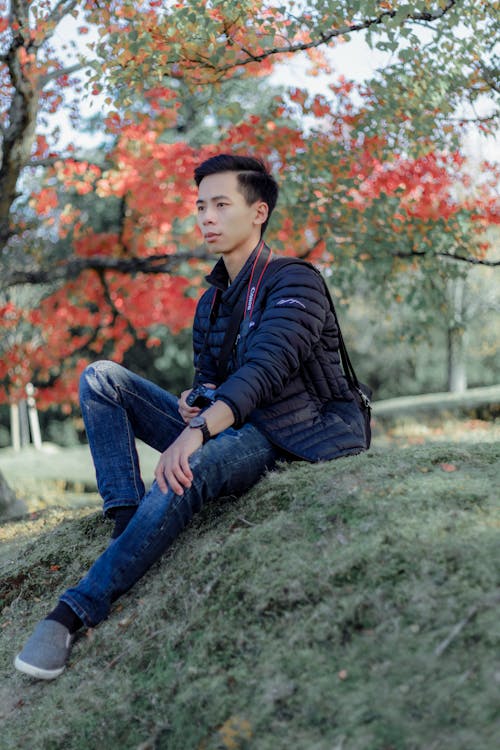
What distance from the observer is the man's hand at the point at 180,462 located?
3156mm

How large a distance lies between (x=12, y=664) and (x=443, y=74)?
5434 mm

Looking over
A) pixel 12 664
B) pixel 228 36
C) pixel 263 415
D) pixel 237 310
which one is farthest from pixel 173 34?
pixel 12 664

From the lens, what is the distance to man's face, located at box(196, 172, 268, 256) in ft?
12.9

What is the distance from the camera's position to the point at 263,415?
363cm

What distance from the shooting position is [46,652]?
3076 millimetres

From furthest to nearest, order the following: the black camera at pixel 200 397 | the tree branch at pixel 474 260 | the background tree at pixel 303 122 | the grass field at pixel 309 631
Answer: the tree branch at pixel 474 260
the background tree at pixel 303 122
the black camera at pixel 200 397
the grass field at pixel 309 631

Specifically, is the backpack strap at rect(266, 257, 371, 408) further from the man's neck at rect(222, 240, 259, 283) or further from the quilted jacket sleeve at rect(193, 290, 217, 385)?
the quilted jacket sleeve at rect(193, 290, 217, 385)

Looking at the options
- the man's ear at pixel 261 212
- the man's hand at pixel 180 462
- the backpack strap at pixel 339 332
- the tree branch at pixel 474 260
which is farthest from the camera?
the tree branch at pixel 474 260

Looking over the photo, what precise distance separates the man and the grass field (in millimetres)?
161

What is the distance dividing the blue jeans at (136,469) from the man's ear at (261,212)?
42.4 inches

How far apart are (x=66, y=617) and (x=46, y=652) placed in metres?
0.16

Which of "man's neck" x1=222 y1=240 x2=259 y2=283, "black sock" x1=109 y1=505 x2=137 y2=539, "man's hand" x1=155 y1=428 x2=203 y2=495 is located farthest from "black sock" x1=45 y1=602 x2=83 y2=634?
"man's neck" x1=222 y1=240 x2=259 y2=283

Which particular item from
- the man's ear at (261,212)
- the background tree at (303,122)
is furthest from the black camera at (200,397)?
the background tree at (303,122)

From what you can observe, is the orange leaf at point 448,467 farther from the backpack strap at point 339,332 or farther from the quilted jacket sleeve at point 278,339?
the quilted jacket sleeve at point 278,339
